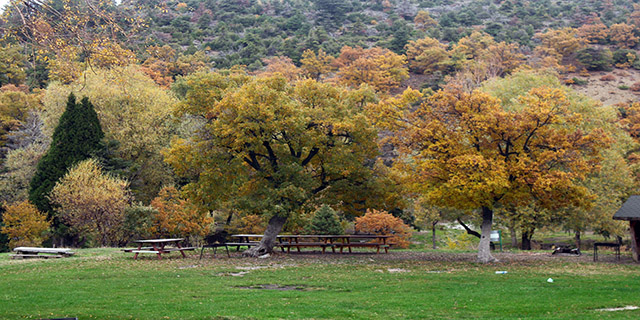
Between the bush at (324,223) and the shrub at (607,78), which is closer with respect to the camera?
the bush at (324,223)

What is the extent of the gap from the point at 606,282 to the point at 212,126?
1597 cm

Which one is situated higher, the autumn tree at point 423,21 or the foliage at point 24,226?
the autumn tree at point 423,21

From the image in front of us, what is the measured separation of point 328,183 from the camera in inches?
922

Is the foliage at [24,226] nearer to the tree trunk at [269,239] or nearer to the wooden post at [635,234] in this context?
the tree trunk at [269,239]

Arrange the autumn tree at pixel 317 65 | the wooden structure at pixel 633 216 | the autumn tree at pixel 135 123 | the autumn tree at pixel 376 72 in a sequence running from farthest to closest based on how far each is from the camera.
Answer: the autumn tree at pixel 317 65, the autumn tree at pixel 376 72, the autumn tree at pixel 135 123, the wooden structure at pixel 633 216

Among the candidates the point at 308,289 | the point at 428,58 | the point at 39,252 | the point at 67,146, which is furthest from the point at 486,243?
the point at 428,58

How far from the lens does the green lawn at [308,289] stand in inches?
381

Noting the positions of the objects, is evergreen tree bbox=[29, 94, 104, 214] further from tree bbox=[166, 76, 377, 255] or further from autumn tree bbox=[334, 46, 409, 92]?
autumn tree bbox=[334, 46, 409, 92]

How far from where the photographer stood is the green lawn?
31.8 feet

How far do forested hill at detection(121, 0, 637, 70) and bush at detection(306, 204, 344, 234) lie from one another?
57.3m

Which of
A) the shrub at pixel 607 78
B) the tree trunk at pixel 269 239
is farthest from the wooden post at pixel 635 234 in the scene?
the shrub at pixel 607 78

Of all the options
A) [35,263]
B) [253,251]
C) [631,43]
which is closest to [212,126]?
[253,251]

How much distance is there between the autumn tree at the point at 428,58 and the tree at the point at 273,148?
6205cm

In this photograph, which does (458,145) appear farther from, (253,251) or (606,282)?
(253,251)
